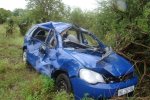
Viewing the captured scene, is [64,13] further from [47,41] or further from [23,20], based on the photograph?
[47,41]

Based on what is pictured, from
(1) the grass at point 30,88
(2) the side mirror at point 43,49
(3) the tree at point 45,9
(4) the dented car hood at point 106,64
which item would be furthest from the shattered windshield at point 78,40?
(3) the tree at point 45,9

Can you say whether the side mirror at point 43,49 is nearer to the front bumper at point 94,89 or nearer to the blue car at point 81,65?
the blue car at point 81,65

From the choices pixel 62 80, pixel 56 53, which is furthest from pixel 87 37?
pixel 62 80

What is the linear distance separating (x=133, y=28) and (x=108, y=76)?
259 cm

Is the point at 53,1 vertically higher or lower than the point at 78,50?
higher

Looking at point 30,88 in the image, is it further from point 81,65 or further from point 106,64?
point 106,64

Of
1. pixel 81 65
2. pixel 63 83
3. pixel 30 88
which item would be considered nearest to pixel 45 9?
pixel 30 88

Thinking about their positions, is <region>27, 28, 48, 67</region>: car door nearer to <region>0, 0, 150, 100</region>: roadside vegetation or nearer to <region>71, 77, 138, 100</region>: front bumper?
<region>0, 0, 150, 100</region>: roadside vegetation

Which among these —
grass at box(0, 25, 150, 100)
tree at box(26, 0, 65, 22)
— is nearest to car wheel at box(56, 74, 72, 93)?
grass at box(0, 25, 150, 100)

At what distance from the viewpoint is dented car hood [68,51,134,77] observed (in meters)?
6.48

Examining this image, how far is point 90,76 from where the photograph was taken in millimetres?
6289

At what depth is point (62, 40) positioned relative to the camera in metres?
7.80

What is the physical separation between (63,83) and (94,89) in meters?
0.92

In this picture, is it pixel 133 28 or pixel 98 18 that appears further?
pixel 98 18
